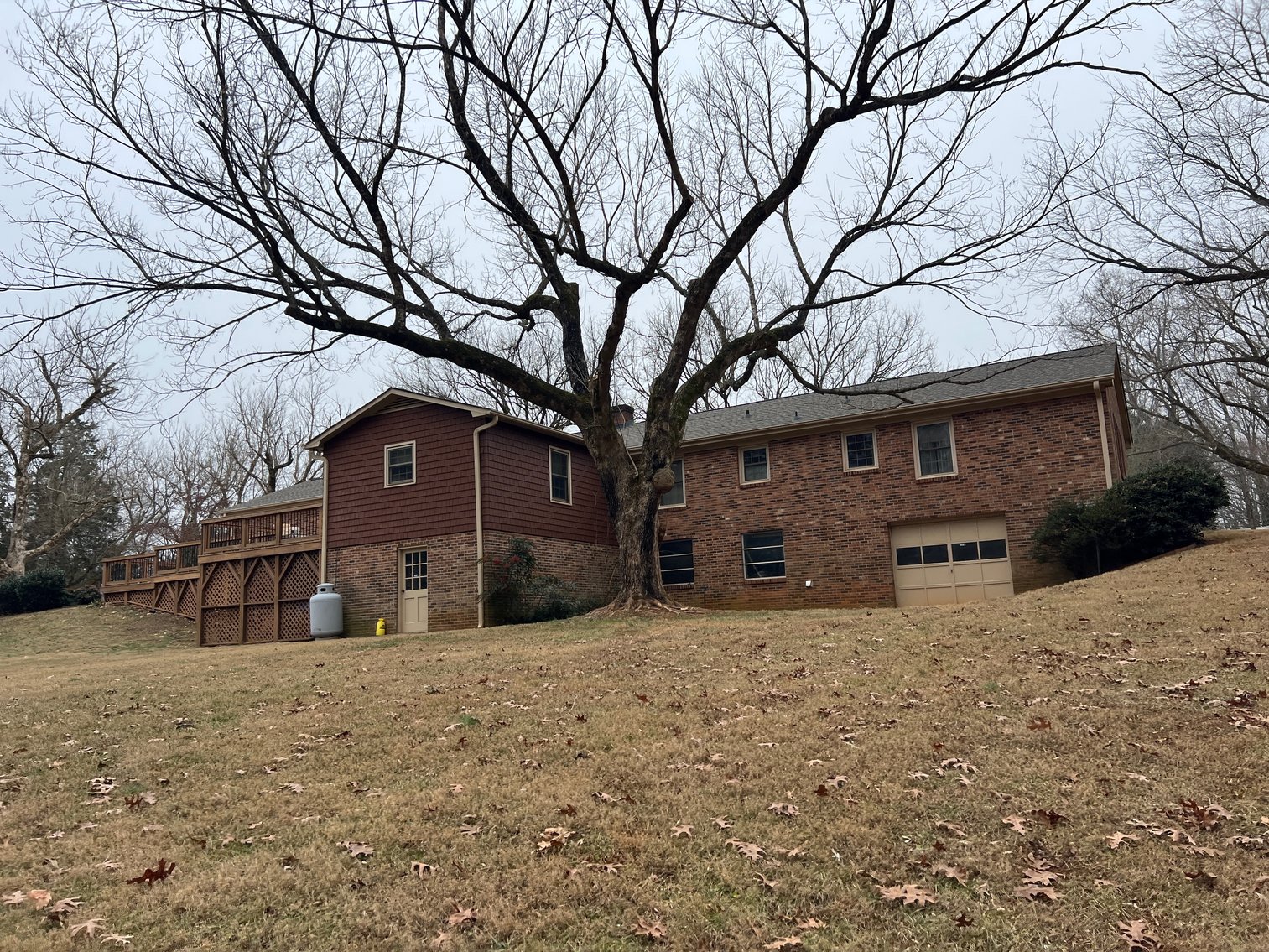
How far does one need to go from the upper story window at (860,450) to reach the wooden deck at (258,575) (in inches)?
515

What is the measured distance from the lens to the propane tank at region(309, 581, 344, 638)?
21.1 metres

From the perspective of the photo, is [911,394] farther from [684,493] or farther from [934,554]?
[684,493]

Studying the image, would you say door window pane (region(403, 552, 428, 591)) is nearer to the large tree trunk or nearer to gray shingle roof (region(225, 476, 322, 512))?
the large tree trunk

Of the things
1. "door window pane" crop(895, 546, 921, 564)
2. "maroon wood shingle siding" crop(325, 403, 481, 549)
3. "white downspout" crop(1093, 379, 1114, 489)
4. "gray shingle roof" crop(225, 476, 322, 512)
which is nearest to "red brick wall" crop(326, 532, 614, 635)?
"maroon wood shingle siding" crop(325, 403, 481, 549)

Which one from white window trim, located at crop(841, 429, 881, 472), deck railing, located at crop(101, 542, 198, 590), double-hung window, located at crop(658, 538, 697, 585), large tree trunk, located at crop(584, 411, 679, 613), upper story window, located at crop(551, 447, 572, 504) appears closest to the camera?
large tree trunk, located at crop(584, 411, 679, 613)

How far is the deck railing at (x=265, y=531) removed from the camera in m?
23.2

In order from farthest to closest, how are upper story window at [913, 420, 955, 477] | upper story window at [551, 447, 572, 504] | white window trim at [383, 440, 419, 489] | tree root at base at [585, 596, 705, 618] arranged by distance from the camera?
upper story window at [551, 447, 572, 504] < white window trim at [383, 440, 419, 489] < upper story window at [913, 420, 955, 477] < tree root at base at [585, 596, 705, 618]

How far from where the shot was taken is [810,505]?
22.1 m

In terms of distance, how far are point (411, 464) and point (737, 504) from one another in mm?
8035

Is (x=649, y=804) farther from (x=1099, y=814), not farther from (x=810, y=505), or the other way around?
(x=810, y=505)

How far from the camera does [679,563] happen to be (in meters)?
23.6

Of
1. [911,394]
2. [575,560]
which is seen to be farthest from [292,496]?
[911,394]

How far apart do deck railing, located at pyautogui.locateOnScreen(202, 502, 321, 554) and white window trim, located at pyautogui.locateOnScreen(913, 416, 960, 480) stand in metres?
14.6

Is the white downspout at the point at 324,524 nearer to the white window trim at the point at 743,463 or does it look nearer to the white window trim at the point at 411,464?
the white window trim at the point at 411,464
